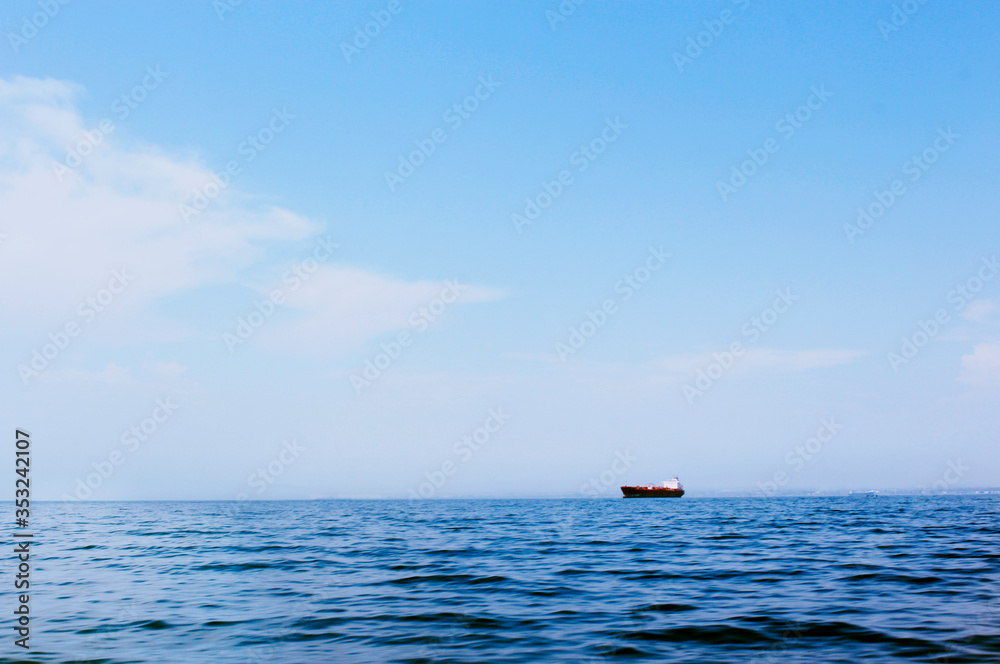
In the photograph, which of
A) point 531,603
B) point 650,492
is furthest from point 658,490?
point 531,603

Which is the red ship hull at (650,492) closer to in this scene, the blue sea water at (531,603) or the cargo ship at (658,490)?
the cargo ship at (658,490)

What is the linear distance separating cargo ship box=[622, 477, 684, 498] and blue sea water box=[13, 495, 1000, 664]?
101 m

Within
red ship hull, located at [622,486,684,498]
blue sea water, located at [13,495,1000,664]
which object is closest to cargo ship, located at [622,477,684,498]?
red ship hull, located at [622,486,684,498]

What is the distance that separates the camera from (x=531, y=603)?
16.5 meters

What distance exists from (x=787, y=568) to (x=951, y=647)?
1080 centimetres

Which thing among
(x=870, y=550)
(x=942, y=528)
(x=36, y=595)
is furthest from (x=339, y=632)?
(x=942, y=528)

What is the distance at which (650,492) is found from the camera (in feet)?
441

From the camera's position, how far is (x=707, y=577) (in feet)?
66.6

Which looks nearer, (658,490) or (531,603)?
(531,603)

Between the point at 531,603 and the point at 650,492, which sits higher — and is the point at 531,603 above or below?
above

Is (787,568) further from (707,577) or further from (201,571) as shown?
(201,571)

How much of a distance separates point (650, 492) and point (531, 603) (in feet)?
407

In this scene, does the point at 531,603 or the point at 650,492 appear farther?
the point at 650,492

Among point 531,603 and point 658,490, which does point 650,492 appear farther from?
point 531,603
